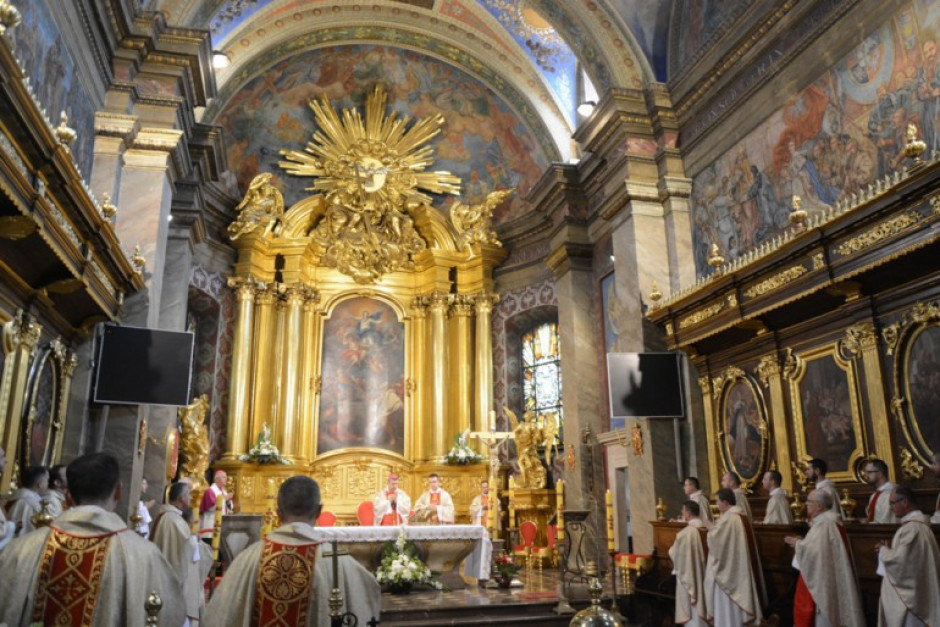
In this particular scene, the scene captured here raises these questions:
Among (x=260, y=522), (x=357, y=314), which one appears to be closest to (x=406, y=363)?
(x=357, y=314)

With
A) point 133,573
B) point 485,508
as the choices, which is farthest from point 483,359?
point 133,573

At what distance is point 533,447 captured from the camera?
1496 cm

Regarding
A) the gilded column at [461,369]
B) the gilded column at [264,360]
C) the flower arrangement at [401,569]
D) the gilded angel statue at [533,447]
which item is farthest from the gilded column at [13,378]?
the gilded column at [461,369]

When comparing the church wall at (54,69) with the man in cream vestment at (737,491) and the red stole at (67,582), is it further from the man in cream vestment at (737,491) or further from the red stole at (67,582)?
the man in cream vestment at (737,491)

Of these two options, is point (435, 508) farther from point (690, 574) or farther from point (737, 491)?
point (690, 574)

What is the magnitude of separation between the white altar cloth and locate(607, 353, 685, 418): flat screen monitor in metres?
2.40

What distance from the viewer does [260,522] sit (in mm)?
10742

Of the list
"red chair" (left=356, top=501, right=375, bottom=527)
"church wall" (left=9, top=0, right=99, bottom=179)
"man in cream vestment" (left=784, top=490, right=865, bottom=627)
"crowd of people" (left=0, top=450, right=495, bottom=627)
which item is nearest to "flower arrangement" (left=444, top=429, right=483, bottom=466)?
"red chair" (left=356, top=501, right=375, bottom=527)

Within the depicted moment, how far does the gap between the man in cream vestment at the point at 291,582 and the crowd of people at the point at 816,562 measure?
3.91m

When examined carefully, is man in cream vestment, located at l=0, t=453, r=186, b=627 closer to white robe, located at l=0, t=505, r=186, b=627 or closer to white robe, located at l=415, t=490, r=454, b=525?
white robe, located at l=0, t=505, r=186, b=627

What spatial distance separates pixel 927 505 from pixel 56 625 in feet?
21.9

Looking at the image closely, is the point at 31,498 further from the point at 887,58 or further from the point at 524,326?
the point at 524,326

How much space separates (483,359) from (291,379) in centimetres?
386

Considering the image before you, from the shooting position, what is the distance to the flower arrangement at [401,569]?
30.9 ft
